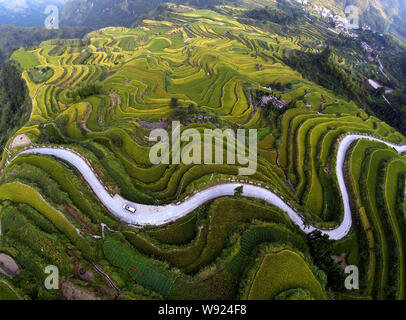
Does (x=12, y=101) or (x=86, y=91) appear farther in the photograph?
(x=12, y=101)

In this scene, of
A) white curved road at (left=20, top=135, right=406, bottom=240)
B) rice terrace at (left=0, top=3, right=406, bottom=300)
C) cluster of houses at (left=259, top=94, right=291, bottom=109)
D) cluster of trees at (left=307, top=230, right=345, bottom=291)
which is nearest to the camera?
rice terrace at (left=0, top=3, right=406, bottom=300)

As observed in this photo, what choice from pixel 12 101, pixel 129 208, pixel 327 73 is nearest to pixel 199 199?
pixel 129 208

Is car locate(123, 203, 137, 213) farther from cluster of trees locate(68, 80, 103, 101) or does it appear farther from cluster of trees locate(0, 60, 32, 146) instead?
cluster of trees locate(0, 60, 32, 146)

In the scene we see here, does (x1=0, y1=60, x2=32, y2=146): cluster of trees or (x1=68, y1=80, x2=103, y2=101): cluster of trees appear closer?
(x1=68, y1=80, x2=103, y2=101): cluster of trees

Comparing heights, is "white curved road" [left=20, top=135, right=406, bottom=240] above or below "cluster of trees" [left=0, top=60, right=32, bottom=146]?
above

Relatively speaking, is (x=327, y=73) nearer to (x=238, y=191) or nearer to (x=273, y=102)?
(x=273, y=102)

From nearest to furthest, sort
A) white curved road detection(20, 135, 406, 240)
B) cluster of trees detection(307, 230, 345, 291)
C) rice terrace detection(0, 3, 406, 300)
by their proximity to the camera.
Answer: rice terrace detection(0, 3, 406, 300)
cluster of trees detection(307, 230, 345, 291)
white curved road detection(20, 135, 406, 240)

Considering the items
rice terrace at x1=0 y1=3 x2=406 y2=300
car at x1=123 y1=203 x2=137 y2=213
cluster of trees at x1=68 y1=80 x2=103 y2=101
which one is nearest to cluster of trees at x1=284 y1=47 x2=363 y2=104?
rice terrace at x1=0 y1=3 x2=406 y2=300
